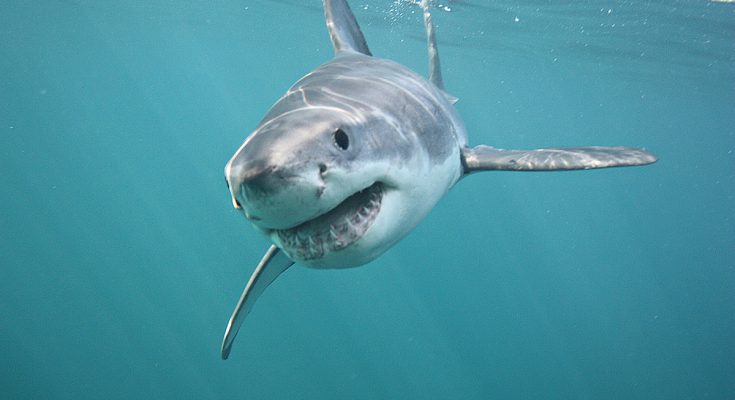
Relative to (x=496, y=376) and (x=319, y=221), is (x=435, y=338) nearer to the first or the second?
(x=496, y=376)

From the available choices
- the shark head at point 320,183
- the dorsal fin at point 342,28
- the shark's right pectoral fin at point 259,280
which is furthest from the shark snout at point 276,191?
the dorsal fin at point 342,28

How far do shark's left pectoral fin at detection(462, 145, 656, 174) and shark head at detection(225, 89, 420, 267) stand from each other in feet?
5.27

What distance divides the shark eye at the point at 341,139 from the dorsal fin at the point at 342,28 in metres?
3.25

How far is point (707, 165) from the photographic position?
80.6 m

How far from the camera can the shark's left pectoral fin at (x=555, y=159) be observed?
11.9 feet

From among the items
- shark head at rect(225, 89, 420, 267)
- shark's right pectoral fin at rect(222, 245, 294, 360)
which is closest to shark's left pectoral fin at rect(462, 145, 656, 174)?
shark head at rect(225, 89, 420, 267)

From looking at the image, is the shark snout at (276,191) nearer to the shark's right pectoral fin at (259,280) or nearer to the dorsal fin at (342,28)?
the shark's right pectoral fin at (259,280)

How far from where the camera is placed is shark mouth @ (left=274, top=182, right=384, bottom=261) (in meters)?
2.23

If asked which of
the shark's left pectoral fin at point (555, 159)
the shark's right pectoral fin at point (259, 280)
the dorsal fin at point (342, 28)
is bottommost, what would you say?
the shark's left pectoral fin at point (555, 159)

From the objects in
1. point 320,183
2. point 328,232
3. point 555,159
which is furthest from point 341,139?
point 555,159

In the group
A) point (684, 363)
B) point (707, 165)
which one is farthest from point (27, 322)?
point (707, 165)

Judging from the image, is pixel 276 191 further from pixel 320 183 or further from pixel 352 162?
pixel 352 162

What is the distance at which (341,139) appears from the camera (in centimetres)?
216

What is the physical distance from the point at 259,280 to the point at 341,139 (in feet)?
8.87
